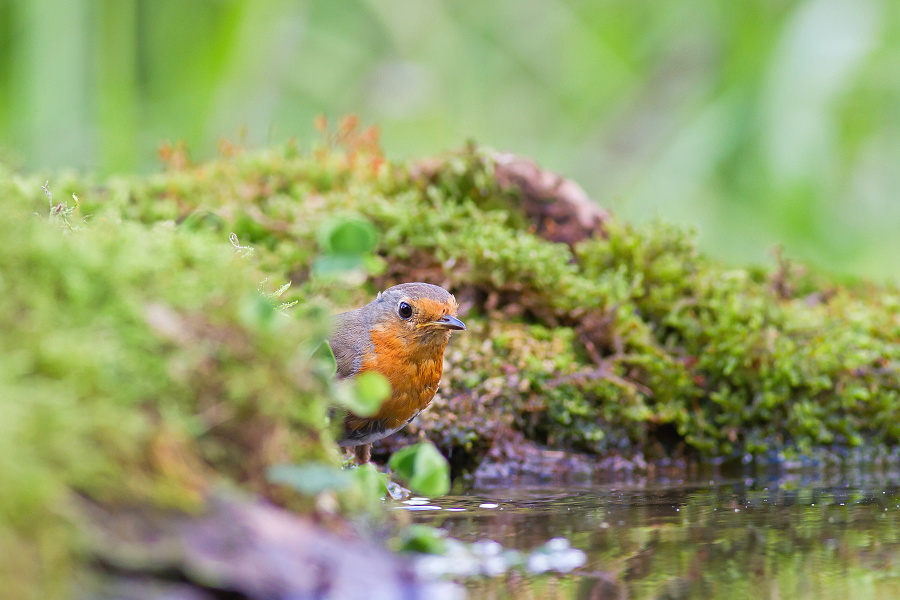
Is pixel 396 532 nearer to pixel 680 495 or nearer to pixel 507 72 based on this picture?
pixel 680 495

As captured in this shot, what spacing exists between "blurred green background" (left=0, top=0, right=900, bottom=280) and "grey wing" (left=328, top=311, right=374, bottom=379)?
3265mm

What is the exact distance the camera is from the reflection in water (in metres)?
2.15

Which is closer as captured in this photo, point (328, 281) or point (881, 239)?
point (328, 281)

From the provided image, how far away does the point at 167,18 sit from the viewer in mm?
7469

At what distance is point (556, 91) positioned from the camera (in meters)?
9.19

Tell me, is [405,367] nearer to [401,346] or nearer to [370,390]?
[401,346]

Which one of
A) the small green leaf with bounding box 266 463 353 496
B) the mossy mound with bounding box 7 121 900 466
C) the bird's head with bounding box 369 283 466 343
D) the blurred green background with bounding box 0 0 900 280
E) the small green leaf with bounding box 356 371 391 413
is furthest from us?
the blurred green background with bounding box 0 0 900 280

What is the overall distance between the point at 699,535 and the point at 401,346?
151cm

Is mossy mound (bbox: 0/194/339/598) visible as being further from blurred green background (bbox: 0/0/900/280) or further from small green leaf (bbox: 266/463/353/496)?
blurred green background (bbox: 0/0/900/280)

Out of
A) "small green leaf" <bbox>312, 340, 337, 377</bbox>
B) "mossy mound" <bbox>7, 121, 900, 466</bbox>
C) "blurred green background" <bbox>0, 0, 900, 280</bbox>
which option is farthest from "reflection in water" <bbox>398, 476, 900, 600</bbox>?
"blurred green background" <bbox>0, 0, 900, 280</bbox>

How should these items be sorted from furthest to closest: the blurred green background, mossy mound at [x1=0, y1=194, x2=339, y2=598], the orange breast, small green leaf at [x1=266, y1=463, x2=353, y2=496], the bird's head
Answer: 1. the blurred green background
2. the bird's head
3. the orange breast
4. small green leaf at [x1=266, y1=463, x2=353, y2=496]
5. mossy mound at [x1=0, y1=194, x2=339, y2=598]

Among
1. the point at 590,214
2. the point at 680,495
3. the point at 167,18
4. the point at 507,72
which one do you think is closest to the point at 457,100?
the point at 507,72

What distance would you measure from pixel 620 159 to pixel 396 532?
24.8 ft

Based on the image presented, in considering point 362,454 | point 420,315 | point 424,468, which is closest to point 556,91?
point 420,315
